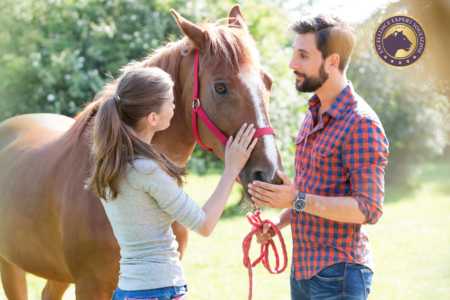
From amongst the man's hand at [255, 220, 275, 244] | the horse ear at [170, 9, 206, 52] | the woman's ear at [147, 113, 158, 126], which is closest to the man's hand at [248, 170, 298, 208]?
the man's hand at [255, 220, 275, 244]

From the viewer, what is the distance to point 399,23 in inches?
112

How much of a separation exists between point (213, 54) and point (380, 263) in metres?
5.60

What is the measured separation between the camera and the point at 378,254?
265 inches

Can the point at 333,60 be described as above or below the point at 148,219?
above

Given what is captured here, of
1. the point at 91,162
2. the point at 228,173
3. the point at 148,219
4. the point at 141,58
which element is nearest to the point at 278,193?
the point at 228,173

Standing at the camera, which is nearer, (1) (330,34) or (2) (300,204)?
(2) (300,204)

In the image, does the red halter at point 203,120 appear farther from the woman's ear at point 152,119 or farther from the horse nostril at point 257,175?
the woman's ear at point 152,119

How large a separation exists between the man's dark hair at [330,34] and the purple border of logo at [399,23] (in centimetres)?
107

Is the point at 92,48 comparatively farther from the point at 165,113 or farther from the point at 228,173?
the point at 228,173

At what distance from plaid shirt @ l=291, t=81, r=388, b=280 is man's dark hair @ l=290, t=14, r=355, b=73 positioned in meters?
0.21

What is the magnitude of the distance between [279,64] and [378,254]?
14.8 ft

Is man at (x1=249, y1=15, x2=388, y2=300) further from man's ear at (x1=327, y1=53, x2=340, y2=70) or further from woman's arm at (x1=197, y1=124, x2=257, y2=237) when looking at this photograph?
woman's arm at (x1=197, y1=124, x2=257, y2=237)

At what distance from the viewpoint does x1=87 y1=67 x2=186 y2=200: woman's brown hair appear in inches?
61.8

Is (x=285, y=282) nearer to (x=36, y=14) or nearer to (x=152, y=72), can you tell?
(x=152, y=72)
